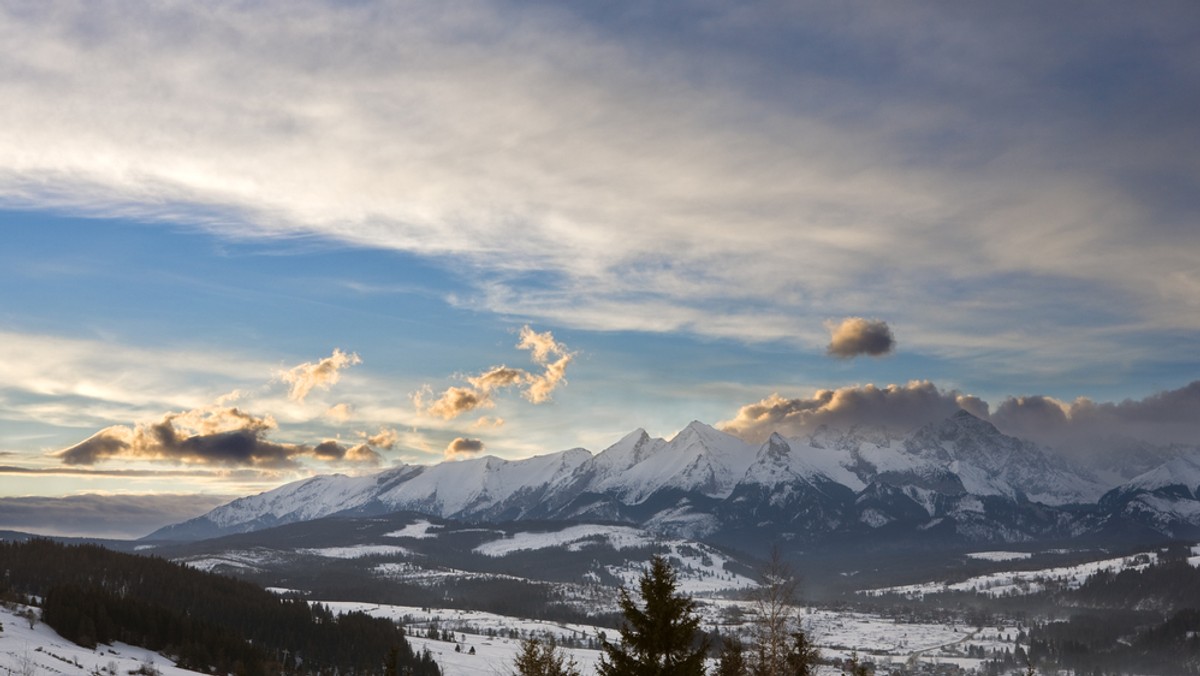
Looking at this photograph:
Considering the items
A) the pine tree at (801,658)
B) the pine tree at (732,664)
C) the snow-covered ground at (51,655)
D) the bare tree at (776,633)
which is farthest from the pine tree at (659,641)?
the snow-covered ground at (51,655)

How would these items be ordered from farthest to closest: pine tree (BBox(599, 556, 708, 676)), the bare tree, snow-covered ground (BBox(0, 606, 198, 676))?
1. snow-covered ground (BBox(0, 606, 198, 676))
2. the bare tree
3. pine tree (BBox(599, 556, 708, 676))

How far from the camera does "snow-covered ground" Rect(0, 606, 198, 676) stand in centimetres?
9719

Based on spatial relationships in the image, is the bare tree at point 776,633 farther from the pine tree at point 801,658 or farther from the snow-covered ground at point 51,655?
the snow-covered ground at point 51,655

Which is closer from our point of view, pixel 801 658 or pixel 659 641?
pixel 659 641

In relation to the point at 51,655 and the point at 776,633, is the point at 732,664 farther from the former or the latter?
the point at 51,655

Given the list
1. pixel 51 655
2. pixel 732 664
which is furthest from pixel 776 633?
pixel 51 655

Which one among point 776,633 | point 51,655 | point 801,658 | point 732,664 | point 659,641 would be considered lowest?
point 51,655


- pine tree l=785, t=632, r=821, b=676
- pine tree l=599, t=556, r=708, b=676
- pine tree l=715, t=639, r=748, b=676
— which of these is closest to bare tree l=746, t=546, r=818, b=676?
pine tree l=785, t=632, r=821, b=676

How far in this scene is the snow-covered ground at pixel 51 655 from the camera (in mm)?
97188

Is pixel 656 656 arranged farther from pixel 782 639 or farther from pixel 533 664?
pixel 782 639

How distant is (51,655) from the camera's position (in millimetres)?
112062

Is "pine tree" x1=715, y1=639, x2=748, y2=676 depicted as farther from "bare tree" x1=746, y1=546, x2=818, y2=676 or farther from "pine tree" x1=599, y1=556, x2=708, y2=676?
"pine tree" x1=599, y1=556, x2=708, y2=676

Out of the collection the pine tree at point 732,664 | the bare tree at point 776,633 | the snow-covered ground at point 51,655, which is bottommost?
the snow-covered ground at point 51,655

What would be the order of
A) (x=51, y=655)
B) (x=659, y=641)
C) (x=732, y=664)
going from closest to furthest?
1. (x=659, y=641)
2. (x=732, y=664)
3. (x=51, y=655)
